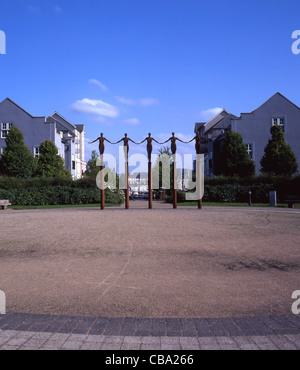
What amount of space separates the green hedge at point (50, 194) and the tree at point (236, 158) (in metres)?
14.9

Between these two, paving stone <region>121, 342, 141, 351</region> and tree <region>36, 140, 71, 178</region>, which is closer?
paving stone <region>121, 342, 141, 351</region>

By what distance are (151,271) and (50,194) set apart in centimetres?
2384

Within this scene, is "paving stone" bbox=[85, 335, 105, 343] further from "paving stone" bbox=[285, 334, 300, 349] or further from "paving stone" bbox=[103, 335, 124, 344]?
"paving stone" bbox=[285, 334, 300, 349]

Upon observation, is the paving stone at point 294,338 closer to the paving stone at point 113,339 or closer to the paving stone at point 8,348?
the paving stone at point 113,339

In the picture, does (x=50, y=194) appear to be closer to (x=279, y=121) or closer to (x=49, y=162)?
(x=49, y=162)

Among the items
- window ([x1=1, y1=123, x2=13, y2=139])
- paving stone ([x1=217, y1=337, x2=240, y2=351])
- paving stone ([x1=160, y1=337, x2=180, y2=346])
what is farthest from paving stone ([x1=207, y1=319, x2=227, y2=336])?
window ([x1=1, y1=123, x2=13, y2=139])

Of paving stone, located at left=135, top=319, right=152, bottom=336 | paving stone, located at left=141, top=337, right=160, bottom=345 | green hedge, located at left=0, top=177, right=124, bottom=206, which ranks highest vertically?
green hedge, located at left=0, top=177, right=124, bottom=206

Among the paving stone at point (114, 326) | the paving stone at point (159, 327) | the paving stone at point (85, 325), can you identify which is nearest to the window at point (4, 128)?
the paving stone at point (85, 325)

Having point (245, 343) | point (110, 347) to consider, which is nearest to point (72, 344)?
point (110, 347)

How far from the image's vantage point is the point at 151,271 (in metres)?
6.27

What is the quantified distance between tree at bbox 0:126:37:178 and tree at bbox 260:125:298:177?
2657 centimetres

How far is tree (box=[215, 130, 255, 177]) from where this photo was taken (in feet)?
124

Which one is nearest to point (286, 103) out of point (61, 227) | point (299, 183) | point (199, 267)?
point (299, 183)

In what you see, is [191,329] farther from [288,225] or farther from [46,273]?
[288,225]
